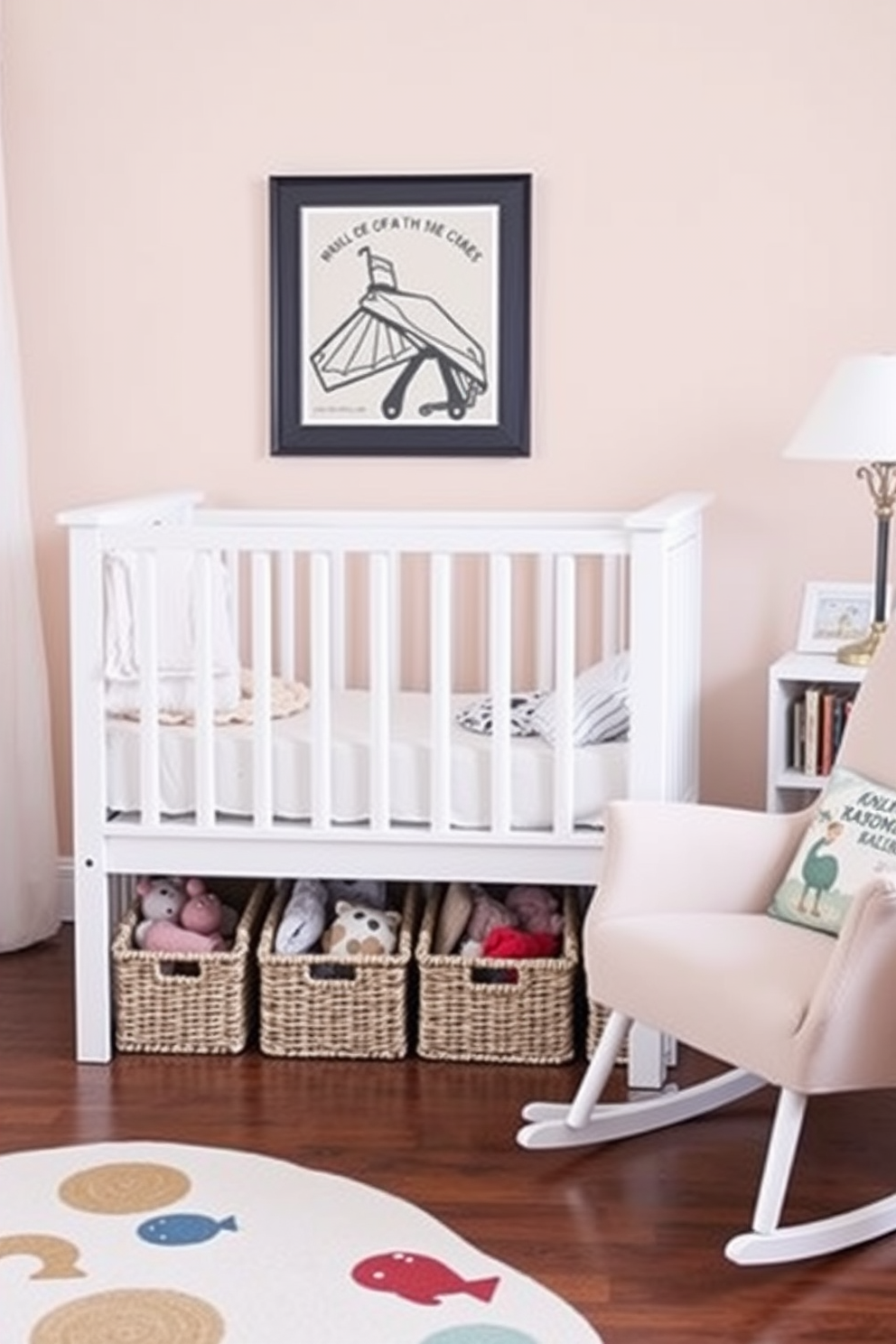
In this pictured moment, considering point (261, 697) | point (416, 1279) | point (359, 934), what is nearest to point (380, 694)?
point (261, 697)

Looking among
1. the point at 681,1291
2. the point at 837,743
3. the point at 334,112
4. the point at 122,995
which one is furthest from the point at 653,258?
the point at 681,1291

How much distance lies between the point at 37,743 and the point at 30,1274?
1.81m

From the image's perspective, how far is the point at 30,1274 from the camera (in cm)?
293

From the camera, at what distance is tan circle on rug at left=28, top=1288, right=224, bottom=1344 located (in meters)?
2.74

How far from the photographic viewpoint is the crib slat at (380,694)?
376 centimetres

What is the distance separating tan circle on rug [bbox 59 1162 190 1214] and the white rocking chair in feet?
1.85

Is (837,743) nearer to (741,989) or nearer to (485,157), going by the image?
(741,989)

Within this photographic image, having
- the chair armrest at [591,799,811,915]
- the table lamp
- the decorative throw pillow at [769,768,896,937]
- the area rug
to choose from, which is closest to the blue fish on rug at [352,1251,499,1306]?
the area rug

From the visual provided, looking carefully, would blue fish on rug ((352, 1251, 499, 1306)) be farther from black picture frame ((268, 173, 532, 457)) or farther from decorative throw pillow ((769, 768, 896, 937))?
black picture frame ((268, 173, 532, 457))

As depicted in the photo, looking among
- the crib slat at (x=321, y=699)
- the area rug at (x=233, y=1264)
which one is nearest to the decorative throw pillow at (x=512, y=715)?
the crib slat at (x=321, y=699)

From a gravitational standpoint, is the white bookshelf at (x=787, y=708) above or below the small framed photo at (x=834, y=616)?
below

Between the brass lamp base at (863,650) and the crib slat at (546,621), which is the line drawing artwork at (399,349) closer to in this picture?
the crib slat at (546,621)

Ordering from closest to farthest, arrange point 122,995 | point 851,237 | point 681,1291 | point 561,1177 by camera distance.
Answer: point 681,1291 → point 561,1177 → point 122,995 → point 851,237

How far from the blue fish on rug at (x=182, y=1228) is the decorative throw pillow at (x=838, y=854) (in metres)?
1.01
